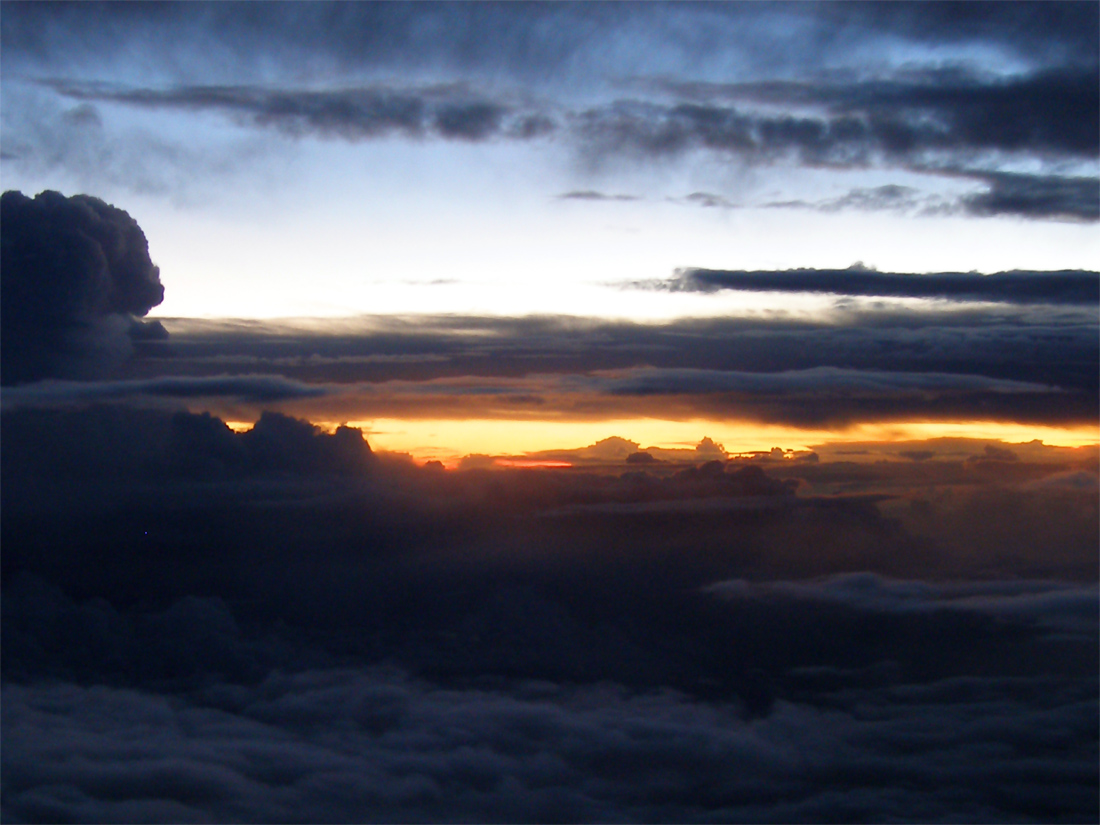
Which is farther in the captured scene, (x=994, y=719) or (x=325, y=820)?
(x=994, y=719)

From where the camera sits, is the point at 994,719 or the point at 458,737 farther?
the point at 458,737

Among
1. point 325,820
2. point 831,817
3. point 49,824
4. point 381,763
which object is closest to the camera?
point 49,824

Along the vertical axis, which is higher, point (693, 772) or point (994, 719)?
point (994, 719)

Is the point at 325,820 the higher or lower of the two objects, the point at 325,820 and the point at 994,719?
the lower

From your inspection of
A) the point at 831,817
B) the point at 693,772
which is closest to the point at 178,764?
the point at 693,772

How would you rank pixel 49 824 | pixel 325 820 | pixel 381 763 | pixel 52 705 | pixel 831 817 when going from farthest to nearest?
1. pixel 52 705
2. pixel 381 763
3. pixel 831 817
4. pixel 325 820
5. pixel 49 824

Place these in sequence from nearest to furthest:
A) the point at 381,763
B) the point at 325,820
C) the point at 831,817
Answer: the point at 325,820
the point at 831,817
the point at 381,763

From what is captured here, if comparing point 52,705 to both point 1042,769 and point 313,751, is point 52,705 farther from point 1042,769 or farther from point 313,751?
point 1042,769

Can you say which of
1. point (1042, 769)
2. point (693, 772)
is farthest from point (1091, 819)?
point (693, 772)

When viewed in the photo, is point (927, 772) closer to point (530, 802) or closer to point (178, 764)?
point (530, 802)

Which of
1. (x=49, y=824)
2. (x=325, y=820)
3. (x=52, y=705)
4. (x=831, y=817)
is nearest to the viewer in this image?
(x=49, y=824)
